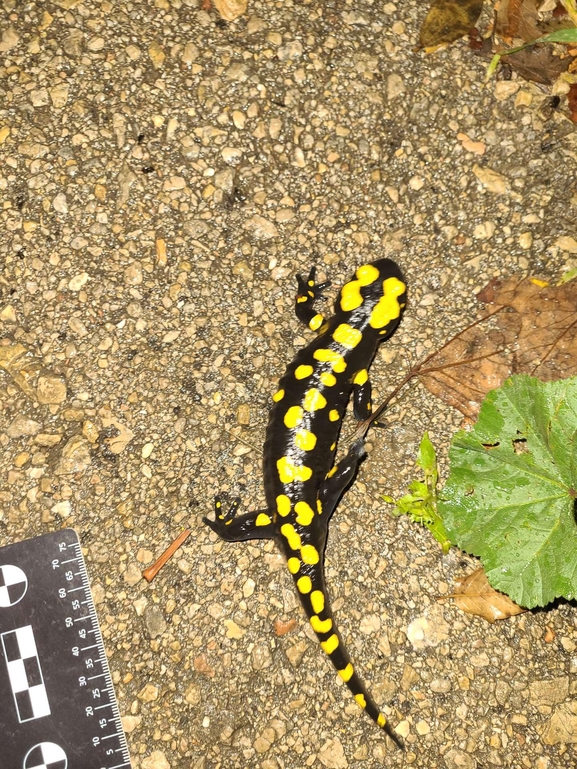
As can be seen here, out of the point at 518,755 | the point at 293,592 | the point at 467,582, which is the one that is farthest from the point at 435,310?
the point at 518,755

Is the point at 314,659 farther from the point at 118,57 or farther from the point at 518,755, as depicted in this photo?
the point at 118,57

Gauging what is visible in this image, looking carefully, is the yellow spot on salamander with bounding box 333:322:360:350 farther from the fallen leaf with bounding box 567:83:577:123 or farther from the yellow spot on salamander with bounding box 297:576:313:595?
the fallen leaf with bounding box 567:83:577:123

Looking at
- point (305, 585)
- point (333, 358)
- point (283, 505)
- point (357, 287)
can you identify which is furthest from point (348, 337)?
point (305, 585)

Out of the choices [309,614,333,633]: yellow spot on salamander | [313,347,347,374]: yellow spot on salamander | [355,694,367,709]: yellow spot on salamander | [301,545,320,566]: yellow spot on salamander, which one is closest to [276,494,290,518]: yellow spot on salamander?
[301,545,320,566]: yellow spot on salamander

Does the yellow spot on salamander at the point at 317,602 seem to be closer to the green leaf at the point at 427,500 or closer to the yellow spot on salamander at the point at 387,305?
the green leaf at the point at 427,500

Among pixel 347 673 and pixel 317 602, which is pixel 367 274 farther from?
pixel 347 673

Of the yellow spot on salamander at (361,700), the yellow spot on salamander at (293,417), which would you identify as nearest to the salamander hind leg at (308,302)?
the yellow spot on salamander at (293,417)
